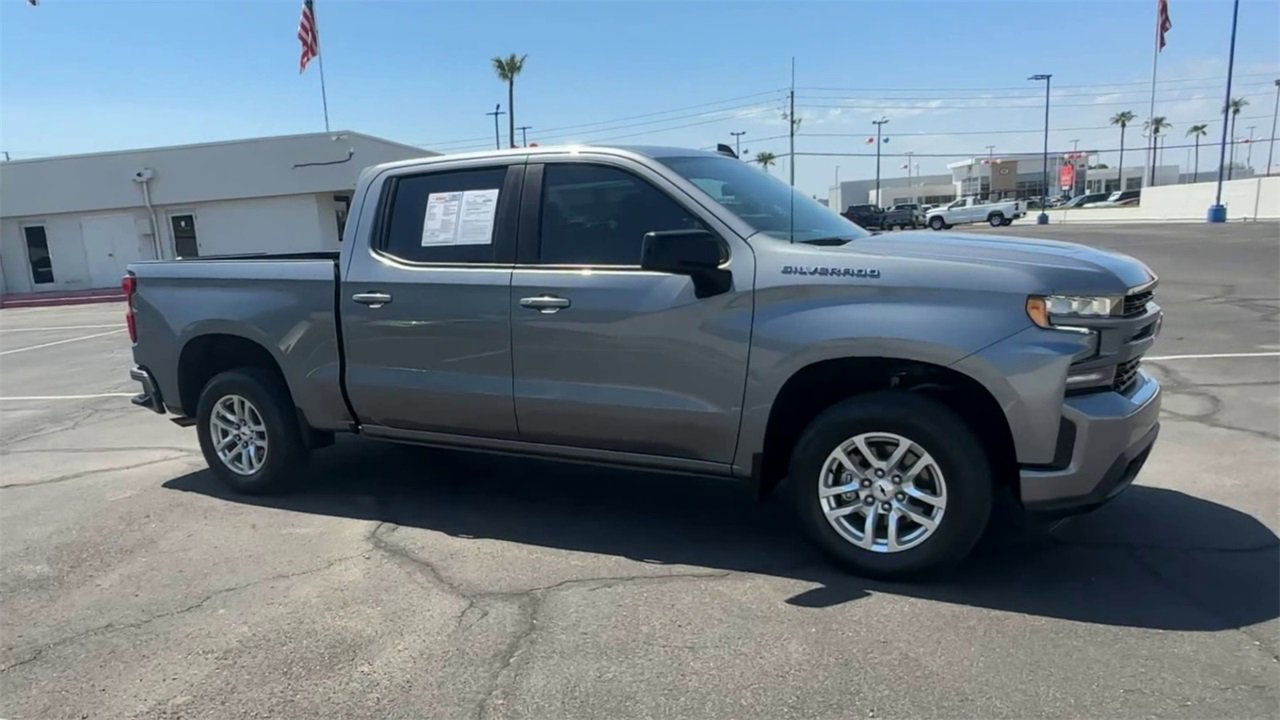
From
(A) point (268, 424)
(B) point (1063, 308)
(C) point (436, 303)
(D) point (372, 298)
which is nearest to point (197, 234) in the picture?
(A) point (268, 424)

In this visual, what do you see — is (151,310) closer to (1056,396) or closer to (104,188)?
(1056,396)

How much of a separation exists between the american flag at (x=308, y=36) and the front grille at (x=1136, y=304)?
27.3 metres

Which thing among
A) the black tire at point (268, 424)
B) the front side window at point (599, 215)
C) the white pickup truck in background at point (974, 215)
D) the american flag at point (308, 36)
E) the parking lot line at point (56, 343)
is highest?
the american flag at point (308, 36)

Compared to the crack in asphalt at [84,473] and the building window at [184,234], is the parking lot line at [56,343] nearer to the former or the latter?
the crack in asphalt at [84,473]

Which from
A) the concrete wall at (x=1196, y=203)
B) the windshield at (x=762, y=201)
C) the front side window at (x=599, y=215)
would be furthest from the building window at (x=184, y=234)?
the concrete wall at (x=1196, y=203)

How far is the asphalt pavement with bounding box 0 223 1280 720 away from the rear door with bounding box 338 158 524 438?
690 mm

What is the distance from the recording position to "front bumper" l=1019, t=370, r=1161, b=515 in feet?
11.8

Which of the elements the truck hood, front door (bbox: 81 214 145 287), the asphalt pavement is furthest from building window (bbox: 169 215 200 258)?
the truck hood

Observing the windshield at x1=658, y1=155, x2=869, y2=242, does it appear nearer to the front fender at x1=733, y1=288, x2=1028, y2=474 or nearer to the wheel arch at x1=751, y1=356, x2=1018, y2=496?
the front fender at x1=733, y1=288, x2=1028, y2=474

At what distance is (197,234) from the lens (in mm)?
30047

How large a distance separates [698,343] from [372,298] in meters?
1.97

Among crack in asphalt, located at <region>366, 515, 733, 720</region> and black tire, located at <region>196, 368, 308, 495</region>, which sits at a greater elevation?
black tire, located at <region>196, 368, 308, 495</region>

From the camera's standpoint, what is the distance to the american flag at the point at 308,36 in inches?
1038

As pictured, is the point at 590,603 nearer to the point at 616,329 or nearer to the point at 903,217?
the point at 616,329
